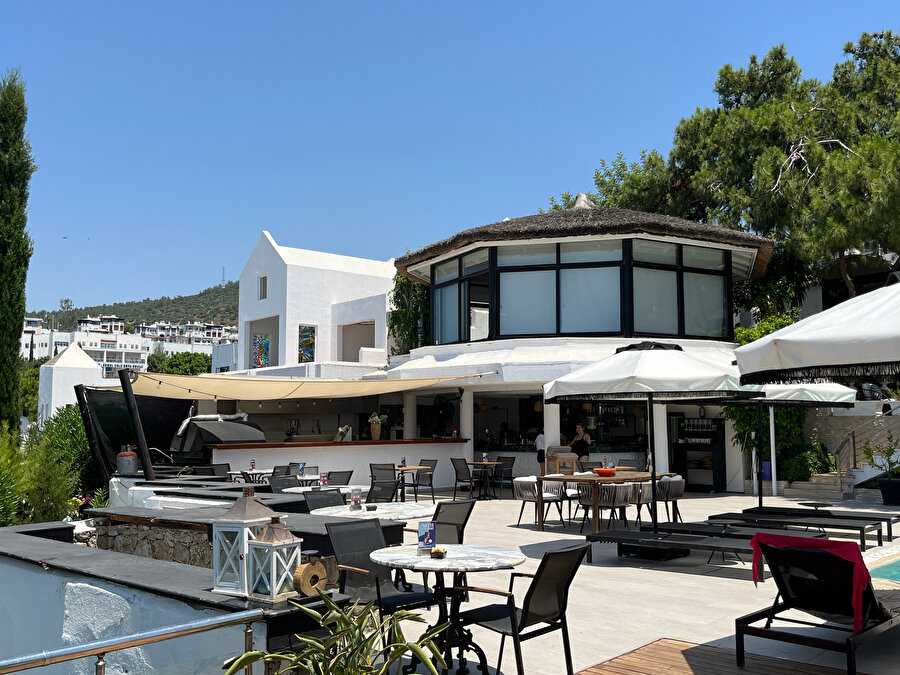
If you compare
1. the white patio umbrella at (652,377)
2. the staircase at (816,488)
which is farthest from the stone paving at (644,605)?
the staircase at (816,488)

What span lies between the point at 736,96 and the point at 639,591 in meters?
25.1

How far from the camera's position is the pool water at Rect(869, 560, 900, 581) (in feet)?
26.2

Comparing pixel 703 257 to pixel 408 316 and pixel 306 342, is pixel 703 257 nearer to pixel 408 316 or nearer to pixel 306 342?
pixel 408 316

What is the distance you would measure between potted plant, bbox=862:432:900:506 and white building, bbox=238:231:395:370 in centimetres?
1769

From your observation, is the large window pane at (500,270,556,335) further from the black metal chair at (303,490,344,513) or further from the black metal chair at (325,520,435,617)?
the black metal chair at (325,520,435,617)

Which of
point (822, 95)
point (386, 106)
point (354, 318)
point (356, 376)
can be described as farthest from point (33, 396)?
point (822, 95)

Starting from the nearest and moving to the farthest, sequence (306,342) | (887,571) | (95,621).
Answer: (95,621), (887,571), (306,342)

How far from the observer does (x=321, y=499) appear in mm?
8461

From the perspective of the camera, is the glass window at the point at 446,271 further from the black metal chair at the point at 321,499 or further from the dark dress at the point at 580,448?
the black metal chair at the point at 321,499

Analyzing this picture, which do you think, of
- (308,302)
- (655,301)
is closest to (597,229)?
(655,301)

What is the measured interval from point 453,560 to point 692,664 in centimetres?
166

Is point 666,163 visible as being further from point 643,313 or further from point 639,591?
point 639,591

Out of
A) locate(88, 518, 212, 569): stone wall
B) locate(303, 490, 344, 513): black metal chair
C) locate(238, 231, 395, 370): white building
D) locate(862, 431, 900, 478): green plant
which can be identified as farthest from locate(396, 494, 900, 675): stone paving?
locate(238, 231, 395, 370): white building

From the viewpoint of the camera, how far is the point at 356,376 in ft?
84.7
